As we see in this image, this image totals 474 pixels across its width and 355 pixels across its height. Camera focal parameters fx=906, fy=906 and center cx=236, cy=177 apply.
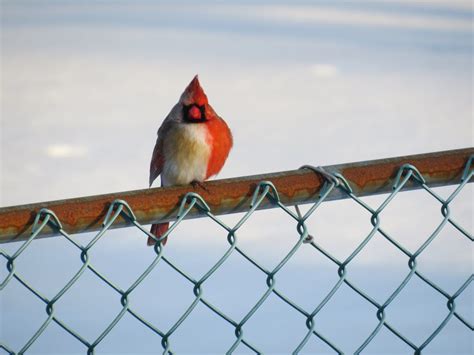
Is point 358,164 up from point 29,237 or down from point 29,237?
up

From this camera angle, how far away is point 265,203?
1.78 metres

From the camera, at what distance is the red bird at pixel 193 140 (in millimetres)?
2873

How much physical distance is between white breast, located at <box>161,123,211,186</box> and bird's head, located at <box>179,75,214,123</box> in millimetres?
23

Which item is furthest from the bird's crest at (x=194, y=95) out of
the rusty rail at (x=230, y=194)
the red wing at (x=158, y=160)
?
the rusty rail at (x=230, y=194)

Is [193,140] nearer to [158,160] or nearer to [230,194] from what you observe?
[158,160]

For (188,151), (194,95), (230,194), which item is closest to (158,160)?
(188,151)

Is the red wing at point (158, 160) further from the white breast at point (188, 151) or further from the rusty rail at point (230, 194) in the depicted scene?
the rusty rail at point (230, 194)

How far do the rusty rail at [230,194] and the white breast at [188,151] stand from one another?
1051 millimetres

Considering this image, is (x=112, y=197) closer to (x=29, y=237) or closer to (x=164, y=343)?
(x=29, y=237)

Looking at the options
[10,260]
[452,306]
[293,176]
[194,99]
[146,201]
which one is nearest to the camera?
[10,260]

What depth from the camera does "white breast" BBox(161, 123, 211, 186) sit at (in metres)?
2.88

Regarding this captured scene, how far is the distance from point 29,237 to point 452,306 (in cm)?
92

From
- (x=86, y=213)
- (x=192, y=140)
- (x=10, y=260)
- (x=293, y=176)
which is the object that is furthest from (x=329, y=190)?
(x=192, y=140)

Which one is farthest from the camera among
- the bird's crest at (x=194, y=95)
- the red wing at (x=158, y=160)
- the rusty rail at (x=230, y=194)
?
the red wing at (x=158, y=160)
